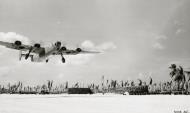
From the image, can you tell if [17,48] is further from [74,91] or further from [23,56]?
[74,91]

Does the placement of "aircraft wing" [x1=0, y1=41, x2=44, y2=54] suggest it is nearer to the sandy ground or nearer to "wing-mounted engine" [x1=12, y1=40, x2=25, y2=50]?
"wing-mounted engine" [x1=12, y1=40, x2=25, y2=50]

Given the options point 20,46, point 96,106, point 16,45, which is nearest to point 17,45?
point 16,45

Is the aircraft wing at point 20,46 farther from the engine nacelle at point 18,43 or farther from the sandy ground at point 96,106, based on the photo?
the sandy ground at point 96,106

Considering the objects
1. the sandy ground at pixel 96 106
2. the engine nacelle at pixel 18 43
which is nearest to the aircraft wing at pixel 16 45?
the engine nacelle at pixel 18 43

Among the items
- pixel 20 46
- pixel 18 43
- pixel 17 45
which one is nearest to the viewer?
pixel 18 43

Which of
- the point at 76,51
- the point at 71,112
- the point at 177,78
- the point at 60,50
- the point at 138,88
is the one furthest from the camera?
the point at 177,78

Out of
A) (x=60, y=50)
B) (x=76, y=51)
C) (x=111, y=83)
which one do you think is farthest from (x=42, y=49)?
(x=111, y=83)

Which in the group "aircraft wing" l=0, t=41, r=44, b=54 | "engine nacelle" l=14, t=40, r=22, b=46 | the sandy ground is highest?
"engine nacelle" l=14, t=40, r=22, b=46

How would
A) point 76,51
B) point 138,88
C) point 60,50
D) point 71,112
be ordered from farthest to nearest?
point 138,88 → point 76,51 → point 60,50 → point 71,112

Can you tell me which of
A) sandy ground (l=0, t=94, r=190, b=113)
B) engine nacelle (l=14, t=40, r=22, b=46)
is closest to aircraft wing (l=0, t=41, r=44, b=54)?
engine nacelle (l=14, t=40, r=22, b=46)

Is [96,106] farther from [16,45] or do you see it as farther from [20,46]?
[20,46]

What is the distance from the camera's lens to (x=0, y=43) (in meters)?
47.1

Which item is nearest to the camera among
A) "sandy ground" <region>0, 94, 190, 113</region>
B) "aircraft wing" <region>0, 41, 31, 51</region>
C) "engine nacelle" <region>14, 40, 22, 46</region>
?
"sandy ground" <region>0, 94, 190, 113</region>

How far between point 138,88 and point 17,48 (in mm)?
49749
